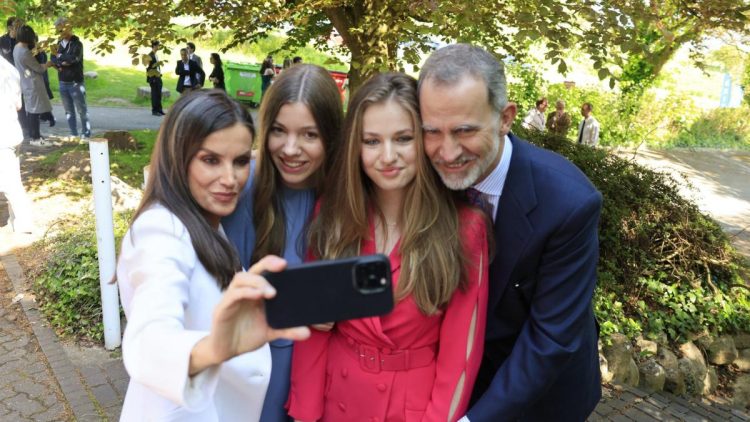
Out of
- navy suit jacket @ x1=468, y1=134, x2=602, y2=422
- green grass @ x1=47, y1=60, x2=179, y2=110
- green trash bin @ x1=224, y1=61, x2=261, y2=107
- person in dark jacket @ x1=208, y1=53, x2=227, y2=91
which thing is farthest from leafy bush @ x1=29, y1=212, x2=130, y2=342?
green trash bin @ x1=224, y1=61, x2=261, y2=107

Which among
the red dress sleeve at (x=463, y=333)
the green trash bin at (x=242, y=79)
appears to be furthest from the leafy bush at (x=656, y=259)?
the green trash bin at (x=242, y=79)

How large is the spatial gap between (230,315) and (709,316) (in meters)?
6.08

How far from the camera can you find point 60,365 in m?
4.07

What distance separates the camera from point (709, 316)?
5.96 meters

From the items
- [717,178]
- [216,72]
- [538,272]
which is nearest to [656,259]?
[538,272]

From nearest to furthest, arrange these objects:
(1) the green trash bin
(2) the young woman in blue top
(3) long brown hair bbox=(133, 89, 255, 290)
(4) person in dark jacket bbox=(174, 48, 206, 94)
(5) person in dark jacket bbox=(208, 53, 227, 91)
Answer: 1. (3) long brown hair bbox=(133, 89, 255, 290)
2. (2) the young woman in blue top
3. (4) person in dark jacket bbox=(174, 48, 206, 94)
4. (5) person in dark jacket bbox=(208, 53, 227, 91)
5. (1) the green trash bin

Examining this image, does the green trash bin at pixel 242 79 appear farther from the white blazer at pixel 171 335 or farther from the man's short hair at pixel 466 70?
the white blazer at pixel 171 335

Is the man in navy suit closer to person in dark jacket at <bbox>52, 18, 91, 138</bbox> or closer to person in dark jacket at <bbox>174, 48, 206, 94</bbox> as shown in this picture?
person in dark jacket at <bbox>52, 18, 91, 138</bbox>

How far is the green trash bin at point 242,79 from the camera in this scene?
17.6 meters

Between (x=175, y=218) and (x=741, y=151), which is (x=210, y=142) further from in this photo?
(x=741, y=151)

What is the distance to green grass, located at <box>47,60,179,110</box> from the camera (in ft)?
53.2

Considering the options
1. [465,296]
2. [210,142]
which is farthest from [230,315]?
[465,296]

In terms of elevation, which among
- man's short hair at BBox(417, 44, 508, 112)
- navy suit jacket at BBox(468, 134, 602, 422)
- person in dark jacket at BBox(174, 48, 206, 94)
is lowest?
navy suit jacket at BBox(468, 134, 602, 422)

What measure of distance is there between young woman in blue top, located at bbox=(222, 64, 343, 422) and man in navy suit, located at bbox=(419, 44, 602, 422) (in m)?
0.45
